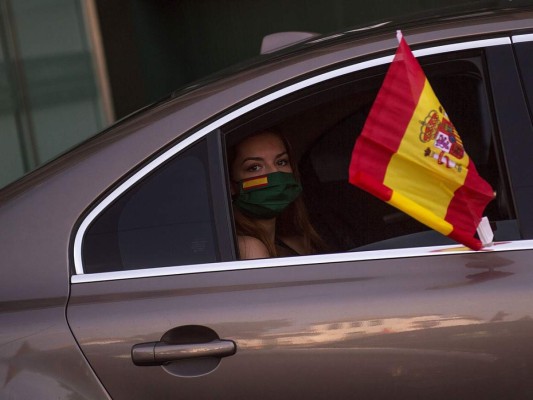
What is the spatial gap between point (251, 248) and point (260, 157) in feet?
1.15

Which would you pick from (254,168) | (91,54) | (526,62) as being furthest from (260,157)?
(91,54)

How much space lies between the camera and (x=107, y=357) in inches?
101

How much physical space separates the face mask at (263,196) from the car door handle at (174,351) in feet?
2.08

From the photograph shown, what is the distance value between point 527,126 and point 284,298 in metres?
0.71

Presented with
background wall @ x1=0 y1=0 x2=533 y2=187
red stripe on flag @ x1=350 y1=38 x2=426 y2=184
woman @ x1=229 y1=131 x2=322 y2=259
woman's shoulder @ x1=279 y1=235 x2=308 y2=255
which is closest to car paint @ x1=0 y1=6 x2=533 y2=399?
red stripe on flag @ x1=350 y1=38 x2=426 y2=184

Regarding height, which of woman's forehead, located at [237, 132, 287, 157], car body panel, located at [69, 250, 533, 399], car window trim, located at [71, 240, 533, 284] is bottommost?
car body panel, located at [69, 250, 533, 399]

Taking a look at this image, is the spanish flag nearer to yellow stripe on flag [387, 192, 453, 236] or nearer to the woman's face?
yellow stripe on flag [387, 192, 453, 236]

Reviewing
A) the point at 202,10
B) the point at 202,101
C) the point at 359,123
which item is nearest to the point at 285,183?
the point at 359,123

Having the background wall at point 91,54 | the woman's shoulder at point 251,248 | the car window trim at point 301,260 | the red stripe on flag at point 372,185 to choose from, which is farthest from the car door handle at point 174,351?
the background wall at point 91,54

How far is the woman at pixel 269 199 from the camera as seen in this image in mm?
3039

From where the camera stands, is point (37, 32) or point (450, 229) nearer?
point (450, 229)

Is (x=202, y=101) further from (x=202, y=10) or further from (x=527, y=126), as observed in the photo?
(x=202, y=10)

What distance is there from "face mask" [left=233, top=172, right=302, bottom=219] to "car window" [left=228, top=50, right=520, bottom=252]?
147mm

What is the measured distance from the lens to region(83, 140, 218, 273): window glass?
268cm
